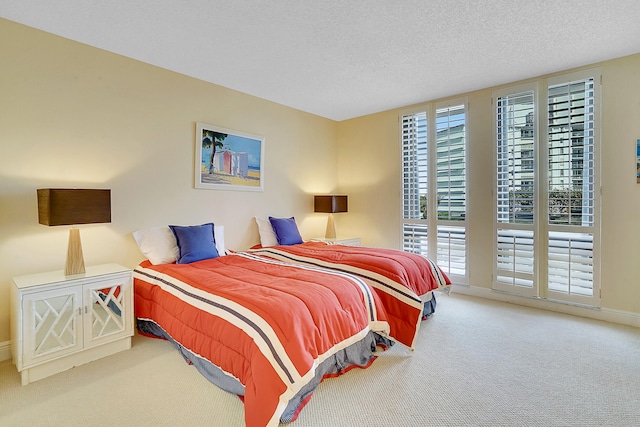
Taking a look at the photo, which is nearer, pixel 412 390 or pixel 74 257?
pixel 412 390

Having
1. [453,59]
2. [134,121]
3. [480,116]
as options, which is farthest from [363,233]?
[134,121]

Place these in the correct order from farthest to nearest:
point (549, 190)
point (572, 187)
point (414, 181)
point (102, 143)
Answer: point (414, 181)
point (549, 190)
point (572, 187)
point (102, 143)

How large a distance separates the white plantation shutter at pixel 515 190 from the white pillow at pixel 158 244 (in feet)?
12.1

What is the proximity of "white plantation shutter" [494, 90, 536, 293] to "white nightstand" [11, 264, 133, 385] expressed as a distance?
396 centimetres

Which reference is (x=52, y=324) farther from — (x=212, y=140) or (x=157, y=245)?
(x=212, y=140)

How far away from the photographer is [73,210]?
232 cm

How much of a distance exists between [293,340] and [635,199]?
140 inches

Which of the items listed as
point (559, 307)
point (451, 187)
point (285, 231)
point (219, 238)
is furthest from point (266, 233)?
point (559, 307)

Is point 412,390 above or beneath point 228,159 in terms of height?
beneath

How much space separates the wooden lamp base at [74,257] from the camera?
7.76ft

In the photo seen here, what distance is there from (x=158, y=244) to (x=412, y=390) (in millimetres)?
2530

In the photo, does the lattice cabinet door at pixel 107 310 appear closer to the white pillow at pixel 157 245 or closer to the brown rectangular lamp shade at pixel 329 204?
the white pillow at pixel 157 245

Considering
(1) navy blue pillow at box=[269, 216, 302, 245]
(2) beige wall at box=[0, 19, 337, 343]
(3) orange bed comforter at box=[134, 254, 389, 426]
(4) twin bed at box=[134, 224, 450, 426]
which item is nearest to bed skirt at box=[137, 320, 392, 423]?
(4) twin bed at box=[134, 224, 450, 426]

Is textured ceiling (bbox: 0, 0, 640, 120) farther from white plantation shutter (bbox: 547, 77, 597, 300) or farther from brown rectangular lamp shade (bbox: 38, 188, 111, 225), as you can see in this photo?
brown rectangular lamp shade (bbox: 38, 188, 111, 225)
